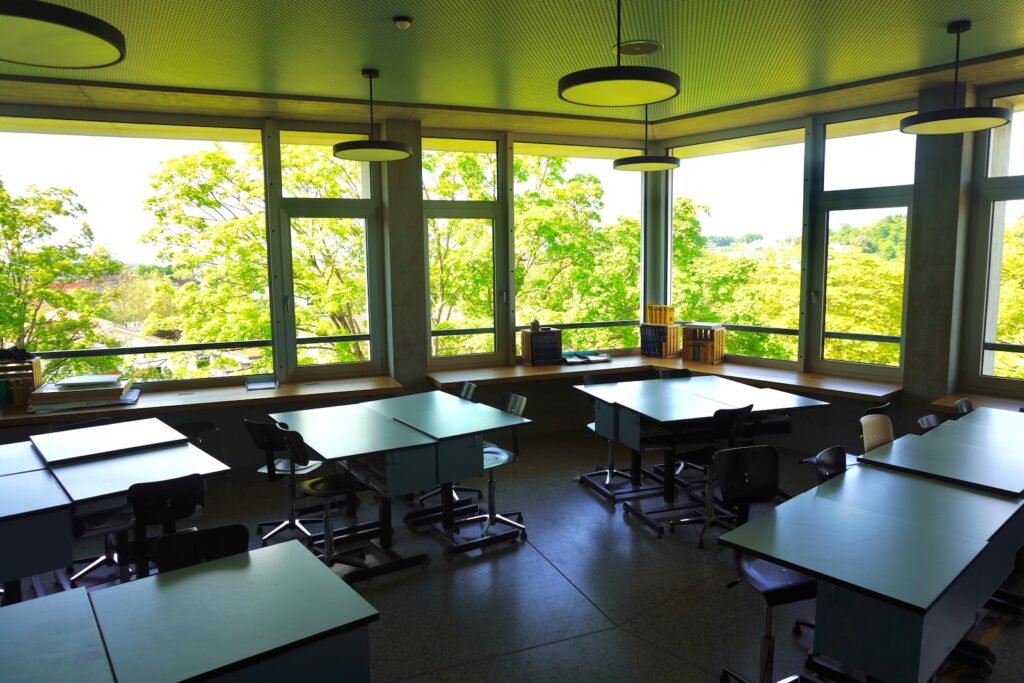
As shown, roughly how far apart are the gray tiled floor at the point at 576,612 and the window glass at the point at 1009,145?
401cm

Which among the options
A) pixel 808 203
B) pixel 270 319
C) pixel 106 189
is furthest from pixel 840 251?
pixel 106 189

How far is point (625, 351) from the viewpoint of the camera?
805 cm

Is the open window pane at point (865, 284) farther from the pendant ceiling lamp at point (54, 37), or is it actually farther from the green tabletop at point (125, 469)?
the pendant ceiling lamp at point (54, 37)

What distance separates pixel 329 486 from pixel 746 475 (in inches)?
102

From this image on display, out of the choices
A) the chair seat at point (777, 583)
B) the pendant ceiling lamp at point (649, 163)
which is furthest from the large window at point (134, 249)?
the chair seat at point (777, 583)

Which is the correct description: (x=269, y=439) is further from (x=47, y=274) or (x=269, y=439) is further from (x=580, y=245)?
(x=580, y=245)

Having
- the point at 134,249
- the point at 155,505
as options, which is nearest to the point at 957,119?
the point at 155,505

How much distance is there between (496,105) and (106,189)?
12.0 ft

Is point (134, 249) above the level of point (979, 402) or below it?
above

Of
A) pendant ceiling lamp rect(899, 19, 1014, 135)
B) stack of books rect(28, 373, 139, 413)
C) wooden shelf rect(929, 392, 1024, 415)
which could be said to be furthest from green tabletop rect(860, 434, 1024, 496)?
stack of books rect(28, 373, 139, 413)

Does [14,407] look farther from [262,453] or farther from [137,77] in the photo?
[137,77]

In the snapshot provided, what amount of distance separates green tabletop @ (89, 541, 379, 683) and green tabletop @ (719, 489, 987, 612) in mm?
1579

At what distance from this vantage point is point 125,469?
3648mm

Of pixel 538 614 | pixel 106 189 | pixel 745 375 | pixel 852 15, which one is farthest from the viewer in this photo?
pixel 745 375
